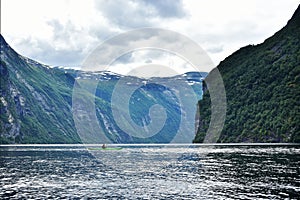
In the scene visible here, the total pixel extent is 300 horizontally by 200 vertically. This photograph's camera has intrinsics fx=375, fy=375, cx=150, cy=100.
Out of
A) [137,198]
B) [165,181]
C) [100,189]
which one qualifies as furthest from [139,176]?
[137,198]

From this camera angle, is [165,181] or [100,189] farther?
[165,181]

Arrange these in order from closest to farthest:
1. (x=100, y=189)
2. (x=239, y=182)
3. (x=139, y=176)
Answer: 1. (x=100, y=189)
2. (x=239, y=182)
3. (x=139, y=176)

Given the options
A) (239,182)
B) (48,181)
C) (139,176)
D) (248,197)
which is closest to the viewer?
(248,197)

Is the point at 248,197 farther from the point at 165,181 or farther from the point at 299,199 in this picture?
the point at 165,181

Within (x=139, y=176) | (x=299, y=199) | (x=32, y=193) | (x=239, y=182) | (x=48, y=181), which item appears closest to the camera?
(x=299, y=199)

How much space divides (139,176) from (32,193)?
25.7m

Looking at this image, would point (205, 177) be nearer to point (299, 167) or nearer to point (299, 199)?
point (299, 167)

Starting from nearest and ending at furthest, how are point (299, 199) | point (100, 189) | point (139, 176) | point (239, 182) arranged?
point (299, 199) → point (100, 189) → point (239, 182) → point (139, 176)

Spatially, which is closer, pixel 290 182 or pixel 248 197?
pixel 248 197

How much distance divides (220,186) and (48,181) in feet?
105

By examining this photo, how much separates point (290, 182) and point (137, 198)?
2629 centimetres

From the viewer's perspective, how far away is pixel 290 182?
61.2 meters

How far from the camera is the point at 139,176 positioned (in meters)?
77.1

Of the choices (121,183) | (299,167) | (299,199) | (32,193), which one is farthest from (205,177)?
(32,193)
